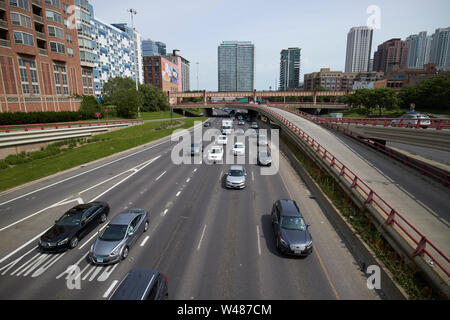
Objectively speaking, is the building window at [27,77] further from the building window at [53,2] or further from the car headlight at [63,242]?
the car headlight at [63,242]

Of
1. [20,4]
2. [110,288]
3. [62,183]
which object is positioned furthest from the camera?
[20,4]

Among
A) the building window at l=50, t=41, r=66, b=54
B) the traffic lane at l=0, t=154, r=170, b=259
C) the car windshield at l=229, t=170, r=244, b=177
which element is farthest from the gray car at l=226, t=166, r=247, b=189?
the building window at l=50, t=41, r=66, b=54

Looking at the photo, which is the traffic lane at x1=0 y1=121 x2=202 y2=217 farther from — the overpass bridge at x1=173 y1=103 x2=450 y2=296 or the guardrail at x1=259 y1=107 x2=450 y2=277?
the overpass bridge at x1=173 y1=103 x2=450 y2=296

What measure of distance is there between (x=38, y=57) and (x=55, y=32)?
668 centimetres

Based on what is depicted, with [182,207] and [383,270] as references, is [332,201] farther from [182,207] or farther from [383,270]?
[182,207]

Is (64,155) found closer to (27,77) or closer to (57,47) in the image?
(27,77)

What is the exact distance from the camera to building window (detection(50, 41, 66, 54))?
48.9m

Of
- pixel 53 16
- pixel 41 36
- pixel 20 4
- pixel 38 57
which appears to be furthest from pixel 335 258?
pixel 53 16

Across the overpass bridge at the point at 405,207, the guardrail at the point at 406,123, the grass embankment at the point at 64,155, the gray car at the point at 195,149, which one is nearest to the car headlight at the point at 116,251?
the overpass bridge at the point at 405,207

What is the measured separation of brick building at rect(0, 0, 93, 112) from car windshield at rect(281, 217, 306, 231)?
171 ft

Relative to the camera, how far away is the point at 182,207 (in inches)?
682

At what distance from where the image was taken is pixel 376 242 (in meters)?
11.9

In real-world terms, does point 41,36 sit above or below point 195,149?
above
